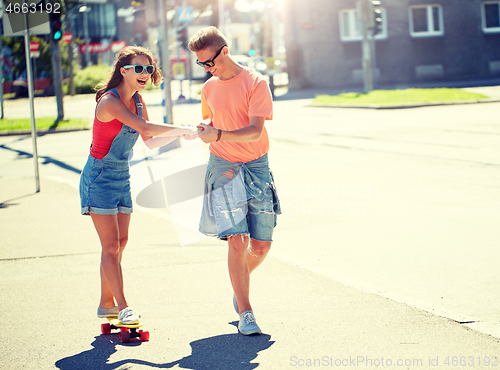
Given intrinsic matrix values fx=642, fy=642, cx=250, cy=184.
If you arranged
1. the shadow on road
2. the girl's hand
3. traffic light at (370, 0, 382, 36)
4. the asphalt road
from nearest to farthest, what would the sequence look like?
the shadow on road < the girl's hand < the asphalt road < traffic light at (370, 0, 382, 36)

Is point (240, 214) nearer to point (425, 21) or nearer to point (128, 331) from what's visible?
point (128, 331)

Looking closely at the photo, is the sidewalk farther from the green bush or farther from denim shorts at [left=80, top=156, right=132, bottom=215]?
the green bush

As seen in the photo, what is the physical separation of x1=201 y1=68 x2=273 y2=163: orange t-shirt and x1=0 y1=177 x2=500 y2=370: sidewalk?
1123 millimetres

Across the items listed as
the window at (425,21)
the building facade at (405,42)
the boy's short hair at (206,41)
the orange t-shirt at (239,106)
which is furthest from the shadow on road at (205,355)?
the window at (425,21)

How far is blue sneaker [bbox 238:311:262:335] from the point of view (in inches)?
157

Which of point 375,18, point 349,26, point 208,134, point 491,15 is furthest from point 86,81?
point 208,134

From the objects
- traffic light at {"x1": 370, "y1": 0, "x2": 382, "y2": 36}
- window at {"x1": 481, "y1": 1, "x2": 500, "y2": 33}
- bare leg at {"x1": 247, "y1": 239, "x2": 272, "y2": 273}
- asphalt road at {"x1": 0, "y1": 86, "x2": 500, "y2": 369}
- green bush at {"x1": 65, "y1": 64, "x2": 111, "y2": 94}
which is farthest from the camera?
green bush at {"x1": 65, "y1": 64, "x2": 111, "y2": 94}

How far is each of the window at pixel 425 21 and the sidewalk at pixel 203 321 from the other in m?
31.7

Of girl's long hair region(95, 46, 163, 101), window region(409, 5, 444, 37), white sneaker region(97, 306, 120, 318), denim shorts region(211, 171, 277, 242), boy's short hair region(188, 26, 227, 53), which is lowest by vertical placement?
white sneaker region(97, 306, 120, 318)

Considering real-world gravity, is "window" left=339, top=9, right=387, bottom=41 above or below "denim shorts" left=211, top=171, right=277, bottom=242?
above

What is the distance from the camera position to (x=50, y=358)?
3750 mm

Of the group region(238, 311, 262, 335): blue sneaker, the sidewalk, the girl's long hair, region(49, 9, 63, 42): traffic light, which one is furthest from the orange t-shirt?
region(49, 9, 63, 42): traffic light

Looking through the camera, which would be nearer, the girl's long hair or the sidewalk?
the sidewalk

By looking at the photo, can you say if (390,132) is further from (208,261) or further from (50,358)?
(50,358)
